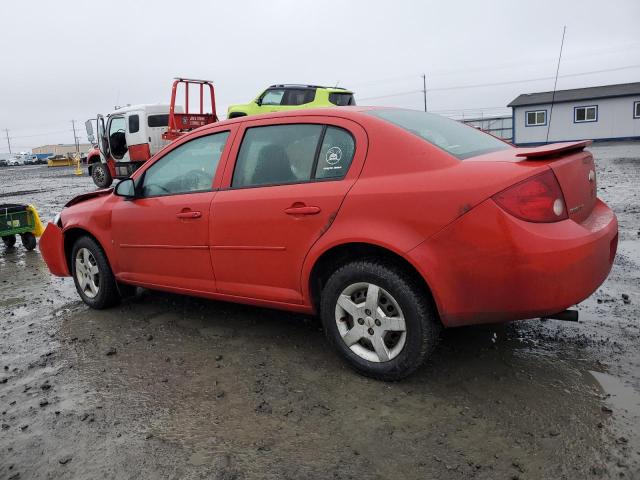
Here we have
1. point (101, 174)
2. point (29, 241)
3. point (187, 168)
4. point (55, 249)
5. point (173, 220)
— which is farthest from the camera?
point (101, 174)

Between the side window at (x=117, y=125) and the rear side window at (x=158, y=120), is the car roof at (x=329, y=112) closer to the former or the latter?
the rear side window at (x=158, y=120)

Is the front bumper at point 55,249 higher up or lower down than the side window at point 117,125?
lower down

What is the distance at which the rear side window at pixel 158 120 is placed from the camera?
1666 centimetres

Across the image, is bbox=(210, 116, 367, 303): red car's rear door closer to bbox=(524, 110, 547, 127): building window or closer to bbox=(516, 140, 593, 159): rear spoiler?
bbox=(516, 140, 593, 159): rear spoiler

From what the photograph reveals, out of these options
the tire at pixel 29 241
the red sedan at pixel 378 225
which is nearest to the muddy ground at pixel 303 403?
the red sedan at pixel 378 225

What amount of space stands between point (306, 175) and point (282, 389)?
1.33 metres

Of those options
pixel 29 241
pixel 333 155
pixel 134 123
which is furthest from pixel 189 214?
pixel 134 123

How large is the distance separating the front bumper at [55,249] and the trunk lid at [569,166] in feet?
13.1

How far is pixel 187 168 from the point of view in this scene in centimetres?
412

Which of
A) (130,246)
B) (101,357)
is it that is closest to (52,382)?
(101,357)

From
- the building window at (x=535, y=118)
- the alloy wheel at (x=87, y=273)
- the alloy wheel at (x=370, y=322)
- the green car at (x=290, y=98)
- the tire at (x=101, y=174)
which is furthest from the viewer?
the building window at (x=535, y=118)

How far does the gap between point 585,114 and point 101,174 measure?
28442 mm

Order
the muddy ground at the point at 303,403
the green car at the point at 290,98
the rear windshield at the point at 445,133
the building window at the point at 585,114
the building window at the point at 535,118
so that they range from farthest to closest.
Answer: the building window at the point at 535,118, the building window at the point at 585,114, the green car at the point at 290,98, the rear windshield at the point at 445,133, the muddy ground at the point at 303,403

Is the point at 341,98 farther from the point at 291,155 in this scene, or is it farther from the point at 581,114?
the point at 581,114
